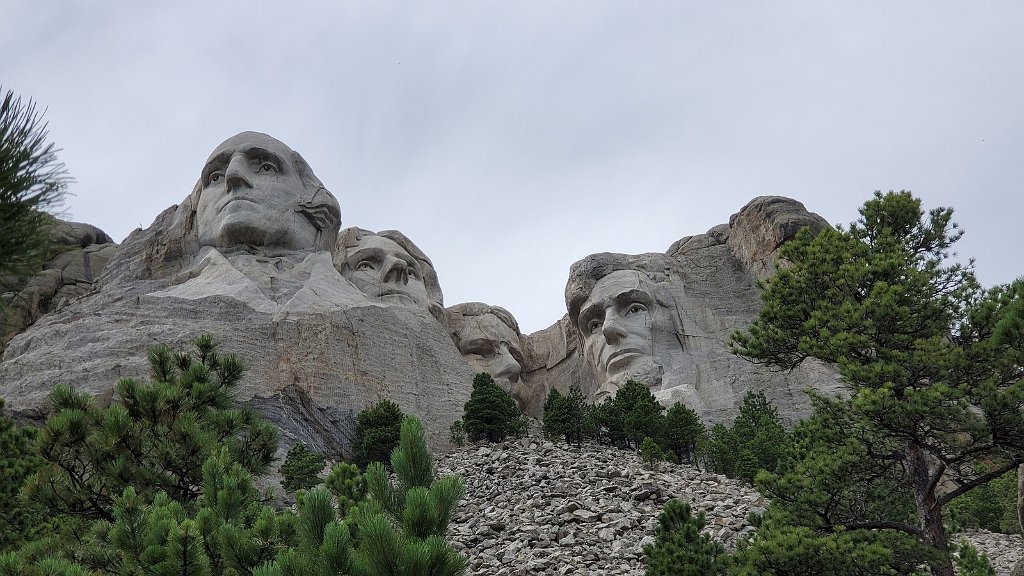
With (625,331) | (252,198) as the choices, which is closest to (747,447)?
(625,331)

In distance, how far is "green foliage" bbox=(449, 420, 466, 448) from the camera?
2634 centimetres

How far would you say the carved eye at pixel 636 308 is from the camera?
3647cm

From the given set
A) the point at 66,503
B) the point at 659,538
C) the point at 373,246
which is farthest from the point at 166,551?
the point at 373,246

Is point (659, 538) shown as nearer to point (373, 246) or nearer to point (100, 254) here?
point (373, 246)

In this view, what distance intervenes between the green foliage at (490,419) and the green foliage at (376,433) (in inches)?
69.0

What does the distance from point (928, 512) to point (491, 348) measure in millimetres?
25473

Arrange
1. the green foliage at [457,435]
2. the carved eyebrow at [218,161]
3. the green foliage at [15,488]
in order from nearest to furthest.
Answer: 1. the green foliage at [15,488]
2. the green foliage at [457,435]
3. the carved eyebrow at [218,161]

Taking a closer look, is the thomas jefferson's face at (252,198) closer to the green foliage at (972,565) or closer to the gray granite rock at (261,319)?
the gray granite rock at (261,319)

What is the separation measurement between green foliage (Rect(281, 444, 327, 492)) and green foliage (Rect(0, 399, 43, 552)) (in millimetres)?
5799

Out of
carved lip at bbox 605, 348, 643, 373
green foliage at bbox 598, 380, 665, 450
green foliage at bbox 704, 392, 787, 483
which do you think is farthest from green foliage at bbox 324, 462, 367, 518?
carved lip at bbox 605, 348, 643, 373

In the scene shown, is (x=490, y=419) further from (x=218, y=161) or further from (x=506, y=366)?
(x=506, y=366)

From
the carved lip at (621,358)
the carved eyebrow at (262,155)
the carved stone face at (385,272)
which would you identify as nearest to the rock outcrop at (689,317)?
the carved lip at (621,358)

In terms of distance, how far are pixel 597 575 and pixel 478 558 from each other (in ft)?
6.39

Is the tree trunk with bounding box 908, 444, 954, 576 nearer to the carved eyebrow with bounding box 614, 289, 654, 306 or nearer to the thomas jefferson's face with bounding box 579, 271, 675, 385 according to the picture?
the thomas jefferson's face with bounding box 579, 271, 675, 385
